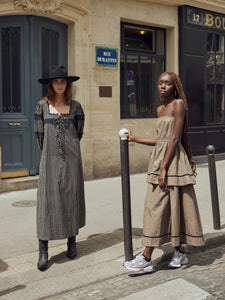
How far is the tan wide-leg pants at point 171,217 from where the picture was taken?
424 centimetres

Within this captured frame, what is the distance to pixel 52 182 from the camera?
176 inches

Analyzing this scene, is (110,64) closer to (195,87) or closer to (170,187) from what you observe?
(195,87)

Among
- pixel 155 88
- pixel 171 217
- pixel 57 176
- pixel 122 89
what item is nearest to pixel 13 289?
pixel 57 176

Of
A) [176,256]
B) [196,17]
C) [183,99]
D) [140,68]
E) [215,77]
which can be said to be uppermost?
[196,17]

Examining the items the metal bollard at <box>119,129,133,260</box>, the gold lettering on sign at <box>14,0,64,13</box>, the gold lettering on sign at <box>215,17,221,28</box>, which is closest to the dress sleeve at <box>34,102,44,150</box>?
the metal bollard at <box>119,129,133,260</box>

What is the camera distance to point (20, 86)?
8828 mm

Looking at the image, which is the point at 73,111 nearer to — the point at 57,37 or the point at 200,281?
the point at 200,281

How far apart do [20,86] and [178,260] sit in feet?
18.0

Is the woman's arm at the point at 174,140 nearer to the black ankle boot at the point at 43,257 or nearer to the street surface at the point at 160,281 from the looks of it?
the street surface at the point at 160,281

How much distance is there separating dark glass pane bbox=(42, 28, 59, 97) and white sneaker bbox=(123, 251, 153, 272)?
215 inches

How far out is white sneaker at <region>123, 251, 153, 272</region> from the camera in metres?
4.34

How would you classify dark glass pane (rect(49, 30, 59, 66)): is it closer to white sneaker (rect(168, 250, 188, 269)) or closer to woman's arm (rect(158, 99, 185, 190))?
woman's arm (rect(158, 99, 185, 190))

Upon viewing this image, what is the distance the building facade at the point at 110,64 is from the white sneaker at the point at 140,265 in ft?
15.8

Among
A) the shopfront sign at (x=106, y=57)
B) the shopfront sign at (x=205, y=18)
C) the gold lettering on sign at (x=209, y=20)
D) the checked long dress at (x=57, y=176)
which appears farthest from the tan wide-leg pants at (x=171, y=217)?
the gold lettering on sign at (x=209, y=20)
